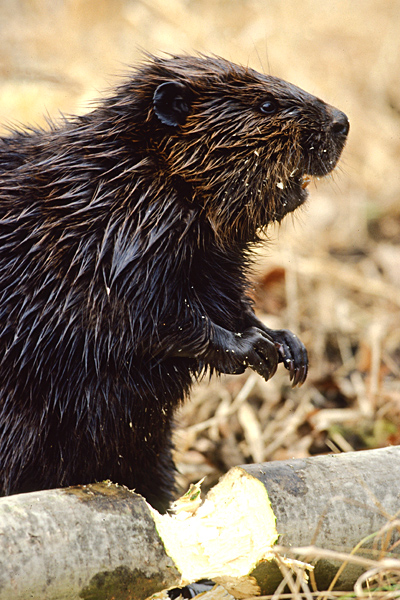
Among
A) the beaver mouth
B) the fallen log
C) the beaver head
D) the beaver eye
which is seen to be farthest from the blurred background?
the fallen log

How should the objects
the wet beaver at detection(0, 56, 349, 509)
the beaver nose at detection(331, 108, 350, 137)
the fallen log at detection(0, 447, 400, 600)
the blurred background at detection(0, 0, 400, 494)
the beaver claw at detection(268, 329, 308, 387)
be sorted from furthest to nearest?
1. the blurred background at detection(0, 0, 400, 494)
2. the beaver claw at detection(268, 329, 308, 387)
3. the beaver nose at detection(331, 108, 350, 137)
4. the wet beaver at detection(0, 56, 349, 509)
5. the fallen log at detection(0, 447, 400, 600)

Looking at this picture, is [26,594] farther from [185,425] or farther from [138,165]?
[185,425]

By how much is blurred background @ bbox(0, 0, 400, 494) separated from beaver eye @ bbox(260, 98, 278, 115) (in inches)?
18.1

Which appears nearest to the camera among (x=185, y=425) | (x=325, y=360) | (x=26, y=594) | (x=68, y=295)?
(x=26, y=594)

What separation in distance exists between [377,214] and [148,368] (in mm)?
4538

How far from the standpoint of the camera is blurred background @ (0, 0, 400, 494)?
4098mm

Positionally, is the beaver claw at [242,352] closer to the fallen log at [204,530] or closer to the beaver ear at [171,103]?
the fallen log at [204,530]

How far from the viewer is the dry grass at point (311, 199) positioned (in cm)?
411

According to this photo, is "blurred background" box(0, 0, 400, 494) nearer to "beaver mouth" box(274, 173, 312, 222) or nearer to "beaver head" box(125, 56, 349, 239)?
"beaver mouth" box(274, 173, 312, 222)

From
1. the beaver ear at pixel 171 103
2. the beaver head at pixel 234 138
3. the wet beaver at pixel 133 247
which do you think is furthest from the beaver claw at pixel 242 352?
the beaver ear at pixel 171 103

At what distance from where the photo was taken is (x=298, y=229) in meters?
6.37

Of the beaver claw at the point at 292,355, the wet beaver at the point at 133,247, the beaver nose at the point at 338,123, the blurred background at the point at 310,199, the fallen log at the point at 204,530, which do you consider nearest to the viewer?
the fallen log at the point at 204,530

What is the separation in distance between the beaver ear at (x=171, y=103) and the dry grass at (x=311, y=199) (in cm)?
70

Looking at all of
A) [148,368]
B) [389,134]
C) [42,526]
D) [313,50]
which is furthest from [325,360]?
[313,50]
